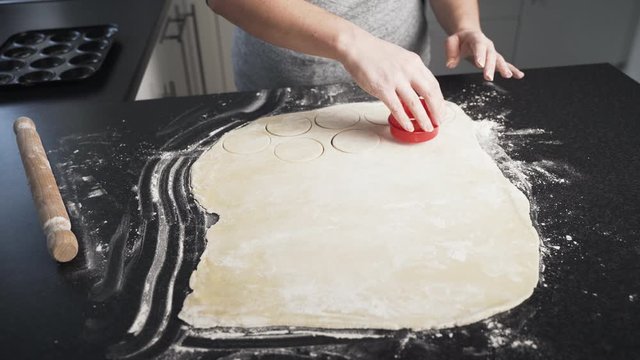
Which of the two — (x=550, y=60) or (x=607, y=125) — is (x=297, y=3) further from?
(x=550, y=60)

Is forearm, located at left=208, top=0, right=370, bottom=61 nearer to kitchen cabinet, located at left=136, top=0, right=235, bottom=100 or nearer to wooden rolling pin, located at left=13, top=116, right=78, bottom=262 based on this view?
wooden rolling pin, located at left=13, top=116, right=78, bottom=262

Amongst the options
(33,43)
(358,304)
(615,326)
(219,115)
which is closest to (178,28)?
(33,43)

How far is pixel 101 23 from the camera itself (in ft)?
4.51

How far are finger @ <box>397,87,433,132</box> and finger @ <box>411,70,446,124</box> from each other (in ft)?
0.05

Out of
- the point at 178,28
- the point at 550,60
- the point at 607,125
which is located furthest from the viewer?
the point at 550,60

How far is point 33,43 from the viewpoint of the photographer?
1251 millimetres

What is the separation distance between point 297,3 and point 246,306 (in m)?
0.54

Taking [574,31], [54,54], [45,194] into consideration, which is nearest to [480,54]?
[45,194]

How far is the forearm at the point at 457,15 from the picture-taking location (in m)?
1.08

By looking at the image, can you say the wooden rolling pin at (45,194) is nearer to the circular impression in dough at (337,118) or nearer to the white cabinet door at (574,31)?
the circular impression in dough at (337,118)

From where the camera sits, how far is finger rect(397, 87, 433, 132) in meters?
0.81

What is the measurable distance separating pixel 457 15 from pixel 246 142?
1.78ft

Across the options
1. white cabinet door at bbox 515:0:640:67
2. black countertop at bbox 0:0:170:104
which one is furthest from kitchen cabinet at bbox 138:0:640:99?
black countertop at bbox 0:0:170:104

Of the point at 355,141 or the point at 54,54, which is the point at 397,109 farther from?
the point at 54,54
